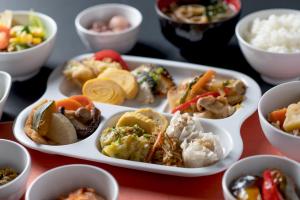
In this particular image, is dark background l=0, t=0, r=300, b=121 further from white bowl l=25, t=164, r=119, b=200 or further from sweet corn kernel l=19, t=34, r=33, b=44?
white bowl l=25, t=164, r=119, b=200

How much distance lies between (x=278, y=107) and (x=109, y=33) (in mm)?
918

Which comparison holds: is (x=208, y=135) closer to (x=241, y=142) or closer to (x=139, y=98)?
(x=241, y=142)

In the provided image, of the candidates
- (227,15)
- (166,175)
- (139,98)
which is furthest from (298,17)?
(166,175)

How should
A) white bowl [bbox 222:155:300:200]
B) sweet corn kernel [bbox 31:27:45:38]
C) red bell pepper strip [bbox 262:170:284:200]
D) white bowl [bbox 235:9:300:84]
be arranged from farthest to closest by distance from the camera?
sweet corn kernel [bbox 31:27:45:38] < white bowl [bbox 235:9:300:84] < white bowl [bbox 222:155:300:200] < red bell pepper strip [bbox 262:170:284:200]

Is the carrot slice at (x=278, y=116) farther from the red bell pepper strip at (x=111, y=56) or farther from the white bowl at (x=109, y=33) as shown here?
the white bowl at (x=109, y=33)

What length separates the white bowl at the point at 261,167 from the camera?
5.96ft

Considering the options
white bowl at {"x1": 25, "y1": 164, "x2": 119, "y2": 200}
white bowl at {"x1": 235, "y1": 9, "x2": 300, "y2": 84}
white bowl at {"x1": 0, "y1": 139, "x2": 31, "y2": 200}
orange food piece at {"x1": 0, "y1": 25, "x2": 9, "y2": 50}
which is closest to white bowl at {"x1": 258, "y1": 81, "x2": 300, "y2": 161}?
white bowl at {"x1": 235, "y1": 9, "x2": 300, "y2": 84}

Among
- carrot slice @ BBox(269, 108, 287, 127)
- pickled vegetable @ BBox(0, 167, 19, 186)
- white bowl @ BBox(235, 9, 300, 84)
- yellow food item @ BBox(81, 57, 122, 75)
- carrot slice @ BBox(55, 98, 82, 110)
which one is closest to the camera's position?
pickled vegetable @ BBox(0, 167, 19, 186)

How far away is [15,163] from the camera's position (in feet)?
6.59

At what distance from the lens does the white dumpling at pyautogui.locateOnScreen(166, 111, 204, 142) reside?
2.10m

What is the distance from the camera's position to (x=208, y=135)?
2088 millimetres

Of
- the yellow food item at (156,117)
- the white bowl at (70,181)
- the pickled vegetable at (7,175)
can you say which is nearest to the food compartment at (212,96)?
the yellow food item at (156,117)

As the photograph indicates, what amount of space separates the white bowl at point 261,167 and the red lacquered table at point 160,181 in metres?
0.17

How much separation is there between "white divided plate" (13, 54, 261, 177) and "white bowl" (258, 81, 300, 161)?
130mm
